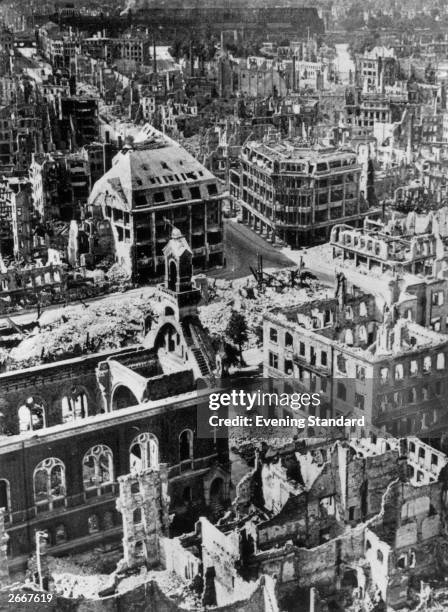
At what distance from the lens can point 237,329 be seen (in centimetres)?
2289

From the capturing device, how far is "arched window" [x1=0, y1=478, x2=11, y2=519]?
1953 cm

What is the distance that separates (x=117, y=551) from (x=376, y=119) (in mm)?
16104

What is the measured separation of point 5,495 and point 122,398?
3.72 m

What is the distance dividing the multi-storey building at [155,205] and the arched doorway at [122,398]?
2.78m

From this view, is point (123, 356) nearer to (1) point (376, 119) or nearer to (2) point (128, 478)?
(2) point (128, 478)

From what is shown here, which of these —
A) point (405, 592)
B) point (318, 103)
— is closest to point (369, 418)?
point (405, 592)

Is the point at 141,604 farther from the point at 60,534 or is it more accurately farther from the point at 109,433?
the point at 109,433

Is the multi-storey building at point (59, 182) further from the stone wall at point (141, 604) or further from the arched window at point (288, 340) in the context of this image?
the stone wall at point (141, 604)

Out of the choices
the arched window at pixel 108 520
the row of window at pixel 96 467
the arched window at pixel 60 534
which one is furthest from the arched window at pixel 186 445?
the arched window at pixel 60 534

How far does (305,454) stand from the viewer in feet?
71.8

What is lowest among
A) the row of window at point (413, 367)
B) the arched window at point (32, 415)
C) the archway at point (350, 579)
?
the archway at point (350, 579)

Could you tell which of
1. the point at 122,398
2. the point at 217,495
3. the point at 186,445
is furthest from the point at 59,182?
the point at 217,495

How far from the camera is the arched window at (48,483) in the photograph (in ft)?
65.5

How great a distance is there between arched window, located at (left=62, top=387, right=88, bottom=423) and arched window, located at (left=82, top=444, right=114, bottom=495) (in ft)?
4.01
